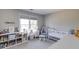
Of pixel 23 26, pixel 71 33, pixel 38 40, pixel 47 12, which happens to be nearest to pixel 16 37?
pixel 23 26

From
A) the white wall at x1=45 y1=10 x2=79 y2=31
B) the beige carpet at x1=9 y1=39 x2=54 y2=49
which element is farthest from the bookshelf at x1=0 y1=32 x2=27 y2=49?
the white wall at x1=45 y1=10 x2=79 y2=31

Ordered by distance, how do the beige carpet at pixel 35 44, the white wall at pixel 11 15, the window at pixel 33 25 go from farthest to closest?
the window at pixel 33 25
the beige carpet at pixel 35 44
the white wall at pixel 11 15

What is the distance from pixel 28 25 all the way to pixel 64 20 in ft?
2.16

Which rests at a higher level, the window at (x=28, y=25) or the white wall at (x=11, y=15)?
the white wall at (x=11, y=15)

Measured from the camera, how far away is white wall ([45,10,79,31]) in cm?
154

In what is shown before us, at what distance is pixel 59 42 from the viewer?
1615 millimetres

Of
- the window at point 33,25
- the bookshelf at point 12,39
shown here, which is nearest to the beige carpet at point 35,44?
the bookshelf at point 12,39

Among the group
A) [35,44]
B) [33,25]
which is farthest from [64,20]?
[35,44]

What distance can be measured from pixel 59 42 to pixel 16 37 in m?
0.77

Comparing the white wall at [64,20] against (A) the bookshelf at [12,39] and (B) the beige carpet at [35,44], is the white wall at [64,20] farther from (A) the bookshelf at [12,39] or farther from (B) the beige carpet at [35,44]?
(A) the bookshelf at [12,39]

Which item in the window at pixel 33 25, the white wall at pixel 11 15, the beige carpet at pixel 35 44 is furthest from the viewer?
the window at pixel 33 25

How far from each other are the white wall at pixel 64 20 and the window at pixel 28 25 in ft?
0.73

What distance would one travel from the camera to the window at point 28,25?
1.63m

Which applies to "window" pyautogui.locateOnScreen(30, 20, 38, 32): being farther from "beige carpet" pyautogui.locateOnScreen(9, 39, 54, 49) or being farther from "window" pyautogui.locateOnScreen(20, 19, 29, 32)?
"beige carpet" pyautogui.locateOnScreen(9, 39, 54, 49)
